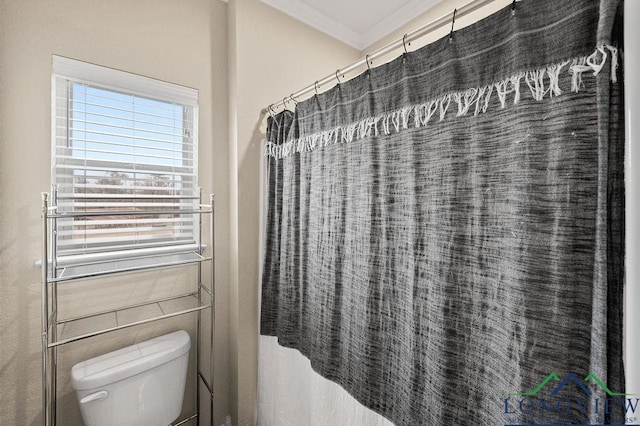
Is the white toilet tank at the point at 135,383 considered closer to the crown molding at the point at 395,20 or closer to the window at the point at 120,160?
the window at the point at 120,160

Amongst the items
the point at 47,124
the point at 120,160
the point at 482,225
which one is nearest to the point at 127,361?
the point at 120,160

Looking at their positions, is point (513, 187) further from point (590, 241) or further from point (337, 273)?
point (337, 273)

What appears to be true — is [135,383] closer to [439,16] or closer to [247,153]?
[247,153]

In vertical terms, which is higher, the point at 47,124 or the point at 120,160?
the point at 47,124

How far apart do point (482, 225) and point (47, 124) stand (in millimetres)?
1773

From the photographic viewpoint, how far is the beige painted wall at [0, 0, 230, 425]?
3.85 ft

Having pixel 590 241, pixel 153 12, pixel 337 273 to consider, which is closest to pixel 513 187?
pixel 590 241

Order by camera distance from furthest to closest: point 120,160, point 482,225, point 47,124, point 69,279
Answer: point 120,160
point 47,124
point 69,279
point 482,225

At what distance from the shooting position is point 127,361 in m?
1.26

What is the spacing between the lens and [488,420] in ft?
2.44

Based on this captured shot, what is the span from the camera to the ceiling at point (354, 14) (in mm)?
1812

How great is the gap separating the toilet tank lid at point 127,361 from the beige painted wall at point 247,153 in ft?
1.16

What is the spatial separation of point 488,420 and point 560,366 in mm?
259

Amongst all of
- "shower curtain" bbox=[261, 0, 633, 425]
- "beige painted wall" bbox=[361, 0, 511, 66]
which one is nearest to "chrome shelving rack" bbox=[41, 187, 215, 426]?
"shower curtain" bbox=[261, 0, 633, 425]
